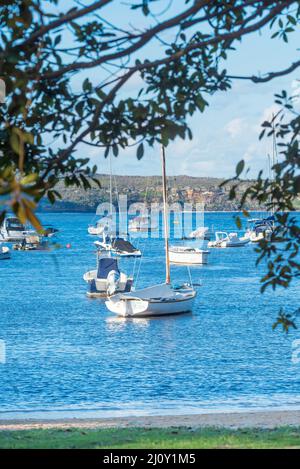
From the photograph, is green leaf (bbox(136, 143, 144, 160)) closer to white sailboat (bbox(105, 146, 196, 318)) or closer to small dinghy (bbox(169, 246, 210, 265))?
white sailboat (bbox(105, 146, 196, 318))

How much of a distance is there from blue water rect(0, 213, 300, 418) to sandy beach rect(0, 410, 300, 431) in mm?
2948

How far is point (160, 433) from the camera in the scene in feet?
41.1

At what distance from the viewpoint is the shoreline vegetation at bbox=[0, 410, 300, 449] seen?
10.9 m

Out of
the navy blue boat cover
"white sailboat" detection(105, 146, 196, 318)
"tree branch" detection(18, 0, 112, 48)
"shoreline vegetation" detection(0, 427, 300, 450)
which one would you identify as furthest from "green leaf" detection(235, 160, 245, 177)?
the navy blue boat cover

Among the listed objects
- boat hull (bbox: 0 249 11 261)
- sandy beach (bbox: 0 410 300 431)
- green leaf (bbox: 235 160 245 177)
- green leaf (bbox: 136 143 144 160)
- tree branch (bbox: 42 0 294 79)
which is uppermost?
tree branch (bbox: 42 0 294 79)

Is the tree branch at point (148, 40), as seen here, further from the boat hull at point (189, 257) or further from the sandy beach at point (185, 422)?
the boat hull at point (189, 257)

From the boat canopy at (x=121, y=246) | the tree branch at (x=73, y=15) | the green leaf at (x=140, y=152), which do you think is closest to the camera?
the tree branch at (x=73, y=15)

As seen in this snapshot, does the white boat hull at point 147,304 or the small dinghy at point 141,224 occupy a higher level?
the white boat hull at point 147,304

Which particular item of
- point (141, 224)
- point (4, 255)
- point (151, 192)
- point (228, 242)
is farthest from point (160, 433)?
point (151, 192)

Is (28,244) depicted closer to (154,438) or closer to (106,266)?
(106,266)

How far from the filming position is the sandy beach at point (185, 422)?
48.9ft

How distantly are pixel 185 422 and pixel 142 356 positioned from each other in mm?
14890

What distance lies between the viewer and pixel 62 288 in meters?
58.7

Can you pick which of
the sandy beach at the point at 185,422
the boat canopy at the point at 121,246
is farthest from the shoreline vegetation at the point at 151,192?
the sandy beach at the point at 185,422
